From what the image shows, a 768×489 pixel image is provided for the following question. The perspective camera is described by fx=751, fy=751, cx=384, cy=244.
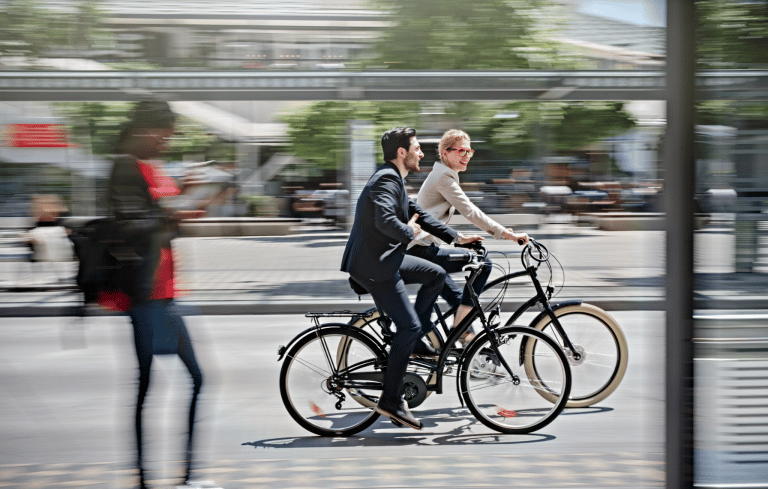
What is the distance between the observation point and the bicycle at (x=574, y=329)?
13.6ft

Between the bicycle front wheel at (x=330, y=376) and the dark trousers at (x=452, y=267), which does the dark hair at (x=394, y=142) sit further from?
the bicycle front wheel at (x=330, y=376)

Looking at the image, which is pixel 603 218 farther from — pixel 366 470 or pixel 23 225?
pixel 366 470

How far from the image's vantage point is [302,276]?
10.2 m

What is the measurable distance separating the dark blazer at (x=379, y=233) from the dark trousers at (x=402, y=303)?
0.06 metres

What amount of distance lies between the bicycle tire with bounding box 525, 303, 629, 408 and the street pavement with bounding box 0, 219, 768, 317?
1589mm

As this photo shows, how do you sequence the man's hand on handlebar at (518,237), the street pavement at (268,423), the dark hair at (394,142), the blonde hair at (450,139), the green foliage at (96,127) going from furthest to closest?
the green foliage at (96,127) → the blonde hair at (450,139) → the man's hand on handlebar at (518,237) → the dark hair at (394,142) → the street pavement at (268,423)

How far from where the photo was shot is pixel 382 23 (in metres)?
8.21

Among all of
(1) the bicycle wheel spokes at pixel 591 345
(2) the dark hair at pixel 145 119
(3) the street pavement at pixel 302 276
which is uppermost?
(2) the dark hair at pixel 145 119

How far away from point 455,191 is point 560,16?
504 cm

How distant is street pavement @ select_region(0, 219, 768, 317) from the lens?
8.35m

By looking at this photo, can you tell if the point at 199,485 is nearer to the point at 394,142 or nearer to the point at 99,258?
the point at 99,258

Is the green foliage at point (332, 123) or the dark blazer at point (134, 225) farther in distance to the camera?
the green foliage at point (332, 123)

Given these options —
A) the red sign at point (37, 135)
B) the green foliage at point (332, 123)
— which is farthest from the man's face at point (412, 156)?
the green foliage at point (332, 123)

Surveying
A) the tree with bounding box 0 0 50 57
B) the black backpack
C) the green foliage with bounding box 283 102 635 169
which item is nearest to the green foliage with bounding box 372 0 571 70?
the green foliage with bounding box 283 102 635 169
